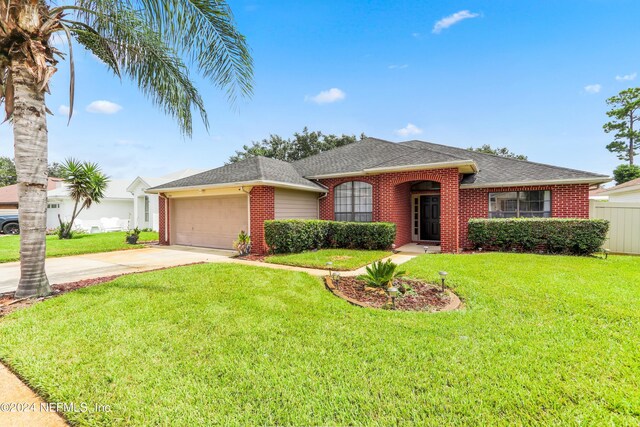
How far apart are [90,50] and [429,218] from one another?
1341 cm

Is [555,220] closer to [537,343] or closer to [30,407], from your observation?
[537,343]

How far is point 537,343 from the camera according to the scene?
3.32 m

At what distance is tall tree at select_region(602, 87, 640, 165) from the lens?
96.7 ft

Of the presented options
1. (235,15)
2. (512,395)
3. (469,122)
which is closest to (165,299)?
(512,395)

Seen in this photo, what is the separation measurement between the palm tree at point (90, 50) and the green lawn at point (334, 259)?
489 cm

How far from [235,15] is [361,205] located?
893 cm

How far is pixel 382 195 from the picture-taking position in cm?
1198

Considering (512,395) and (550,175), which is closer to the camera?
(512,395)

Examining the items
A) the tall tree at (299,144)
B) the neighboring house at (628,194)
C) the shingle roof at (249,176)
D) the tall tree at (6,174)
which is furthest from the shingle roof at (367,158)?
the tall tree at (6,174)

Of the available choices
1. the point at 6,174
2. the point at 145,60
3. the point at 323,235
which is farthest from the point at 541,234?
the point at 6,174

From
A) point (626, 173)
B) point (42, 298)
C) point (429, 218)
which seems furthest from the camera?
point (626, 173)

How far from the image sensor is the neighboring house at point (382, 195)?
1066 cm

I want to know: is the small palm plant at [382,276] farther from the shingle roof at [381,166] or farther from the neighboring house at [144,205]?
the neighboring house at [144,205]

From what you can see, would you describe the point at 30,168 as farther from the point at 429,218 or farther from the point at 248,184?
the point at 429,218
